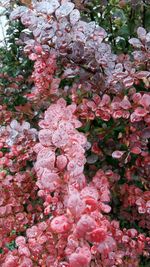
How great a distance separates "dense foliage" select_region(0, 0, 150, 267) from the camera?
1269 mm

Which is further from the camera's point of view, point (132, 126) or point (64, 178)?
point (132, 126)

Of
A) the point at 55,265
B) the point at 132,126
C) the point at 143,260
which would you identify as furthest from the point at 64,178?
the point at 143,260

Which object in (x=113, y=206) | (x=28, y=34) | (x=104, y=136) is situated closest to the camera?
(x=104, y=136)

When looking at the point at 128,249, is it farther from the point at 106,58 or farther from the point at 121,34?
the point at 121,34

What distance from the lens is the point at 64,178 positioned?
4.20ft

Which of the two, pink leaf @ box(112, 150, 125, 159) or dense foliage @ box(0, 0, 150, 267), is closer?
dense foliage @ box(0, 0, 150, 267)

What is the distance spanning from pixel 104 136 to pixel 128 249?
16.0 inches

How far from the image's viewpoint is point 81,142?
1.33m

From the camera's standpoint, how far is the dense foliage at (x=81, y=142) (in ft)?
4.16

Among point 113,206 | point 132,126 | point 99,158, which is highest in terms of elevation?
point 132,126

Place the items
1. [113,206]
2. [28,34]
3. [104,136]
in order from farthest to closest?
1. [28,34]
2. [113,206]
3. [104,136]

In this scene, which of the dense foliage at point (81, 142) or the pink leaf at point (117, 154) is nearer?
the dense foliage at point (81, 142)

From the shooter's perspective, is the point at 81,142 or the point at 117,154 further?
the point at 117,154

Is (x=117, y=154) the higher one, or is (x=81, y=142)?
(x=81, y=142)
